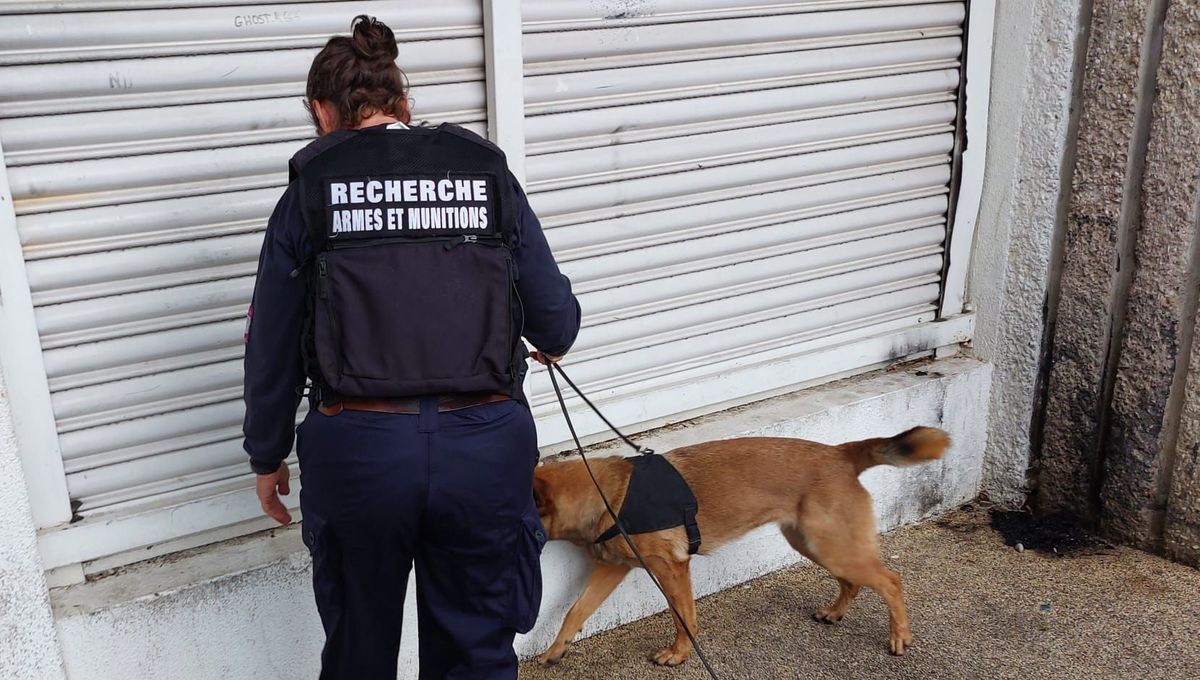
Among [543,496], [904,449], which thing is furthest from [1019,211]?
[543,496]

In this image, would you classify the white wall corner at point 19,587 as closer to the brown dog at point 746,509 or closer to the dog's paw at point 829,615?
the brown dog at point 746,509

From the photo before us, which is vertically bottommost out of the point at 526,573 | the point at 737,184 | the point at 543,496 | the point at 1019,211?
the point at 543,496

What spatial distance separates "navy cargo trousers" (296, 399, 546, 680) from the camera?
2.45 meters

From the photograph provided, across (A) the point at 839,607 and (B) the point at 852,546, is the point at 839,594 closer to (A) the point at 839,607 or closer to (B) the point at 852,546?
(A) the point at 839,607

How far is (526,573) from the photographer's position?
108 inches

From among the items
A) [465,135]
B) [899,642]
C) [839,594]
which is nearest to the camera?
[465,135]

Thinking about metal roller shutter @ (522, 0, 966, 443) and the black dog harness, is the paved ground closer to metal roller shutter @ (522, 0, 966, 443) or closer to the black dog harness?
the black dog harness

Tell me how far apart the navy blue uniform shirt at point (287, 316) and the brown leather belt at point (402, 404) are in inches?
5.1

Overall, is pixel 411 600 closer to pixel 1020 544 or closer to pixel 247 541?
pixel 247 541

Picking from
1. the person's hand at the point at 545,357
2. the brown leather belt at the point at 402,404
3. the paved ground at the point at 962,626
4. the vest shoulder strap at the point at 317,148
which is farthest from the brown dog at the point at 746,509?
the vest shoulder strap at the point at 317,148

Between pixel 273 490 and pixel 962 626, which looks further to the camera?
pixel 962 626

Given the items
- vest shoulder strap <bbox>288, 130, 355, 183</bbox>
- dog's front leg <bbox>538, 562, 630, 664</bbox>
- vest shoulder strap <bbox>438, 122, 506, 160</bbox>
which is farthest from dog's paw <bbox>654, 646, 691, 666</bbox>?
vest shoulder strap <bbox>288, 130, 355, 183</bbox>

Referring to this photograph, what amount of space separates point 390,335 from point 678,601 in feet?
5.67

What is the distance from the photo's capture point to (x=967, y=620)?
13.4 ft
